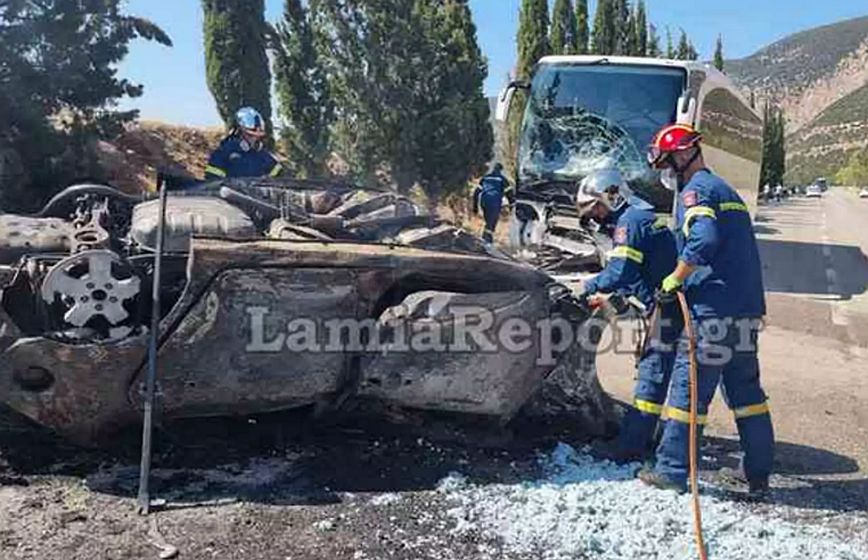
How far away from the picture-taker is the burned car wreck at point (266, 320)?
3.99 meters

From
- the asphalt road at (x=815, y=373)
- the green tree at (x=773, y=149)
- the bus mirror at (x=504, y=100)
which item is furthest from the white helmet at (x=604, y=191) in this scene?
the green tree at (x=773, y=149)

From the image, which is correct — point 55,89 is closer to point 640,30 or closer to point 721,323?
point 721,323

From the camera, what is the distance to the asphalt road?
523 cm

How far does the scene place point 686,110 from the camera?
9953 millimetres

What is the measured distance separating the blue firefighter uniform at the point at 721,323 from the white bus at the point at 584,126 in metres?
5.16

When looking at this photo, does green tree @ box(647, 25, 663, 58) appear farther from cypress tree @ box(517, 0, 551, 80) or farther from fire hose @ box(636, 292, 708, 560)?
fire hose @ box(636, 292, 708, 560)

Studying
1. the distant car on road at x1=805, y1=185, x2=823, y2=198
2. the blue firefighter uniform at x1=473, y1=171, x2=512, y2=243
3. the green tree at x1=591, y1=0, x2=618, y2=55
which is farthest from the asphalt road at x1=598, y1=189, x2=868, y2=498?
the distant car on road at x1=805, y1=185, x2=823, y2=198

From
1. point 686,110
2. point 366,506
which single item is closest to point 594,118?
point 686,110

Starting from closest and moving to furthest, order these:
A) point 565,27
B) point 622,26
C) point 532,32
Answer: point 532,32 → point 565,27 → point 622,26

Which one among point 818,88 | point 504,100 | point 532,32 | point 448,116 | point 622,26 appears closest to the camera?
point 504,100

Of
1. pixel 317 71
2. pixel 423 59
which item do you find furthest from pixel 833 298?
pixel 317 71

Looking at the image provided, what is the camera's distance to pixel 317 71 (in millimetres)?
15391

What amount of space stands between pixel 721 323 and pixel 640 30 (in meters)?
36.3

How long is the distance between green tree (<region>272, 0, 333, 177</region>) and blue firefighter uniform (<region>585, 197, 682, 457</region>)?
11.0 m
